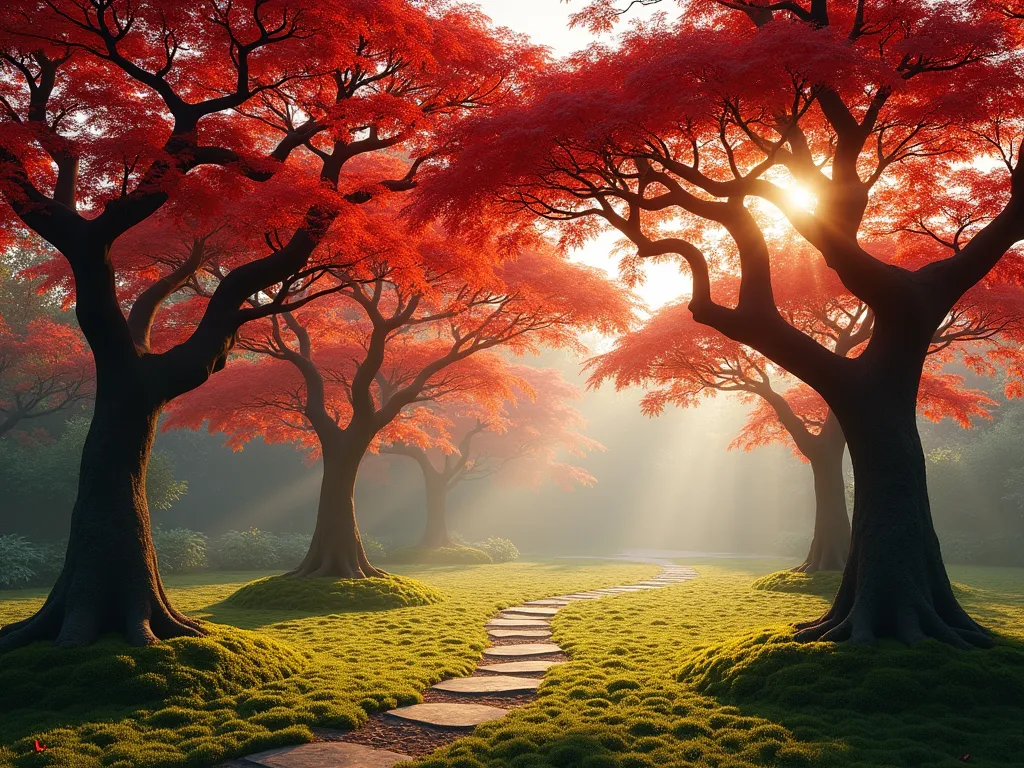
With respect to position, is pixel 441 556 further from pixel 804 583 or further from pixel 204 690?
pixel 204 690

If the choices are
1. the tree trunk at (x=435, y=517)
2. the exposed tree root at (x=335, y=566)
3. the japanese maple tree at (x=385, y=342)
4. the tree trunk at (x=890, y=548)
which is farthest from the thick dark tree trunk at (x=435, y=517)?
the tree trunk at (x=890, y=548)

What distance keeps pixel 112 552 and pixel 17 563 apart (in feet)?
37.3

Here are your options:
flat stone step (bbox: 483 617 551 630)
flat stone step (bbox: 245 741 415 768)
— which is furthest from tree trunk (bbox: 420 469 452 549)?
flat stone step (bbox: 245 741 415 768)

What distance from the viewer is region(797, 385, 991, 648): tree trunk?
5934 mm

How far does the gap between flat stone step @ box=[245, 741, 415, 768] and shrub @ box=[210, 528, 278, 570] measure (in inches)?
706

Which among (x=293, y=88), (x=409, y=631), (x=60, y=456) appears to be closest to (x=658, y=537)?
(x=60, y=456)

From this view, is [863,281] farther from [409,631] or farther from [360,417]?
[360,417]

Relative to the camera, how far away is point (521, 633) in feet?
28.5

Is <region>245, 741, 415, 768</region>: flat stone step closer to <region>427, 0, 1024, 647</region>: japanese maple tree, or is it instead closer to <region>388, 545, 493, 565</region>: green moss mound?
<region>427, 0, 1024, 647</region>: japanese maple tree

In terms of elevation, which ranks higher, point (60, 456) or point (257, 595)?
point (60, 456)

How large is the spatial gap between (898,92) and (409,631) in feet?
24.2

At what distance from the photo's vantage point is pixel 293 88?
26.9 feet

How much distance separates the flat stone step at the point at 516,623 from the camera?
9.24 m

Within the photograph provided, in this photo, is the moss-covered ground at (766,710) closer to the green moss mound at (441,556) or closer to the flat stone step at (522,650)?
the flat stone step at (522,650)
